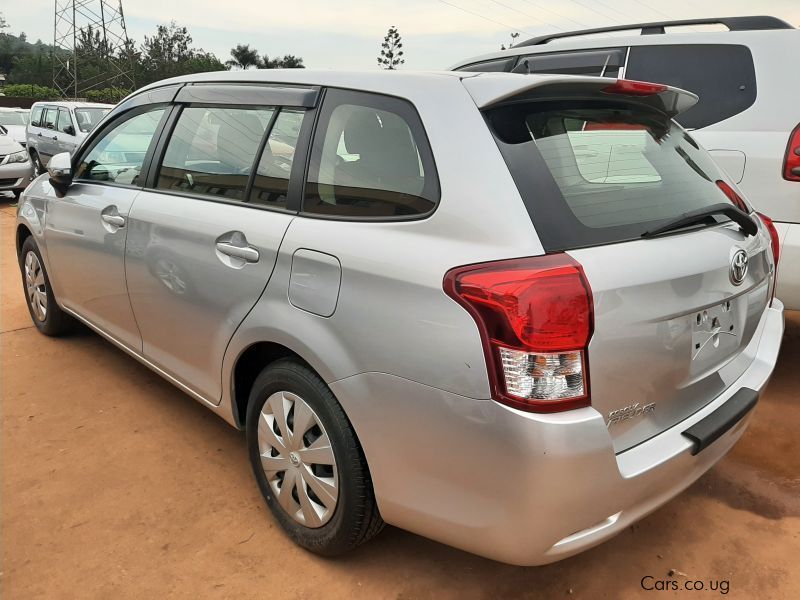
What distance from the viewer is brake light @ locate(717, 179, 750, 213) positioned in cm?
235

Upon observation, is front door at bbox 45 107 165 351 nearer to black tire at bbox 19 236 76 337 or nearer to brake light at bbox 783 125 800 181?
black tire at bbox 19 236 76 337

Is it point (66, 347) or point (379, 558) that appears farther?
point (66, 347)

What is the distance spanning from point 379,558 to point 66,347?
2966 millimetres

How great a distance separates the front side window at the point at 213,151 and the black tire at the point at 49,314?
1738 millimetres

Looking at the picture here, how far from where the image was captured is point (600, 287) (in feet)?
5.31

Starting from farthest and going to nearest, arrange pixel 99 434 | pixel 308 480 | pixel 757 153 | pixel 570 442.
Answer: pixel 757 153 → pixel 99 434 → pixel 308 480 → pixel 570 442

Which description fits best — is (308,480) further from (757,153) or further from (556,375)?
(757,153)

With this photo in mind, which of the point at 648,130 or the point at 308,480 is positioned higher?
the point at 648,130

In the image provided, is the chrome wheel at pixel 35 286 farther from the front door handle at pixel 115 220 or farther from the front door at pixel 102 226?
the front door handle at pixel 115 220

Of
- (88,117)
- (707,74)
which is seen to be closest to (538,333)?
(707,74)

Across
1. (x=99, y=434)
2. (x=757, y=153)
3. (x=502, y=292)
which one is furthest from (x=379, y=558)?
(x=757, y=153)

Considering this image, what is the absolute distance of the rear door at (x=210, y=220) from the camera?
2281mm

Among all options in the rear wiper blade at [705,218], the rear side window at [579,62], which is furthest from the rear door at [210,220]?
the rear side window at [579,62]

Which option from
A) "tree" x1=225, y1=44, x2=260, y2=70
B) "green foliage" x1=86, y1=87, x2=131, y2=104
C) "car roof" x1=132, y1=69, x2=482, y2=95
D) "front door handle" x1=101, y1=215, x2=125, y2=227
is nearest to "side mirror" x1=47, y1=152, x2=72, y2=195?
"front door handle" x1=101, y1=215, x2=125, y2=227
